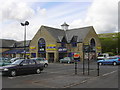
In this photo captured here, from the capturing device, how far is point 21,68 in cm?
1356

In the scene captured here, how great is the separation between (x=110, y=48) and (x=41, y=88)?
191 ft

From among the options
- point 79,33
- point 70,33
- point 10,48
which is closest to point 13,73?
point 79,33

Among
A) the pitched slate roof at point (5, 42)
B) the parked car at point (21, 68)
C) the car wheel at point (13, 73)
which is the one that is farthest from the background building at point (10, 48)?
the car wheel at point (13, 73)

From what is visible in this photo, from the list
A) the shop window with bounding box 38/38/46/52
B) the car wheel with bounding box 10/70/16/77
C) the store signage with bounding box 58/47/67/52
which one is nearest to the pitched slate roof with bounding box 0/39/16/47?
the shop window with bounding box 38/38/46/52

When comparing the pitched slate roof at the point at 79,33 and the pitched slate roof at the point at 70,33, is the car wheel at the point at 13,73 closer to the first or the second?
the pitched slate roof at the point at 70,33

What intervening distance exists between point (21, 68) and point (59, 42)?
28.4m

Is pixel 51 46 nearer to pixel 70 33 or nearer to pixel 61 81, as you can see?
pixel 70 33

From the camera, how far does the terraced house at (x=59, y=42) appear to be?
135 feet

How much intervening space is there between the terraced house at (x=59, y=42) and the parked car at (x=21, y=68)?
25.6 metres

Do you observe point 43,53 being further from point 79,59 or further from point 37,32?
point 79,59

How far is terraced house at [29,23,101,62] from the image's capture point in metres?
41.2

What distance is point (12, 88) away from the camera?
28.6 feet

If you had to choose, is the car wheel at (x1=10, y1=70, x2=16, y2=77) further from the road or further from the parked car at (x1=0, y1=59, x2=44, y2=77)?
the road

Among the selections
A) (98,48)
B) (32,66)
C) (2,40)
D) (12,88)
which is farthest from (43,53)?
(12,88)
